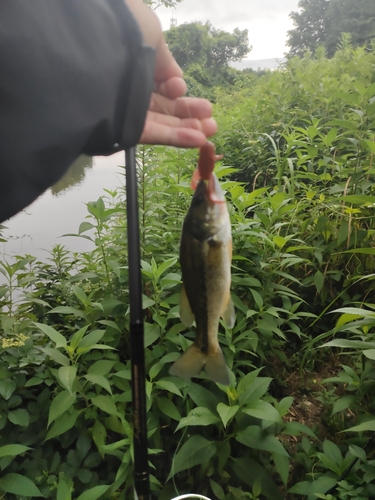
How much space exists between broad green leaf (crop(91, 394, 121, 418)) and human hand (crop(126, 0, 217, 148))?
1.03m

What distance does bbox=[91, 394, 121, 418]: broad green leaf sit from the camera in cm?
139

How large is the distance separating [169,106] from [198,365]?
68 centimetres

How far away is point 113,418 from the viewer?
1497mm

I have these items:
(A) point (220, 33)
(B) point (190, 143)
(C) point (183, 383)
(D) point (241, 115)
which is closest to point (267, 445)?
(C) point (183, 383)

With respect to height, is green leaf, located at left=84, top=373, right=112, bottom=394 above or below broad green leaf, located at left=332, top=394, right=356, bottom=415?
above

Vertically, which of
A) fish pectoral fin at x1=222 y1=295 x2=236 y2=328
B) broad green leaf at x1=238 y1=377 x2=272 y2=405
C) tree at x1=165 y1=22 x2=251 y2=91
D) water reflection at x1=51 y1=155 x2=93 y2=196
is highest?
tree at x1=165 y1=22 x2=251 y2=91

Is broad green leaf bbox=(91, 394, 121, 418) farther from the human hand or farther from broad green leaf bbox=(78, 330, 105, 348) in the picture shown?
the human hand

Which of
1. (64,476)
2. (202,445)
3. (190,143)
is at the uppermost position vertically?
(190,143)

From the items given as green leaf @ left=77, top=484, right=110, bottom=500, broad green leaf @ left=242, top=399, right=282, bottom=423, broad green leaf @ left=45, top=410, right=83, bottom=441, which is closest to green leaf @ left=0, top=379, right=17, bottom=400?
broad green leaf @ left=45, top=410, right=83, bottom=441

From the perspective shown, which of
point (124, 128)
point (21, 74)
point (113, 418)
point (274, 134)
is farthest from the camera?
point (274, 134)

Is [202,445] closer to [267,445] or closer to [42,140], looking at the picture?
[267,445]

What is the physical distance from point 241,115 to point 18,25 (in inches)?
147

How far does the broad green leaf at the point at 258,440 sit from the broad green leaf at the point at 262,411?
0.10 meters

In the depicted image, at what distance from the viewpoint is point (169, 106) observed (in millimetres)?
969
